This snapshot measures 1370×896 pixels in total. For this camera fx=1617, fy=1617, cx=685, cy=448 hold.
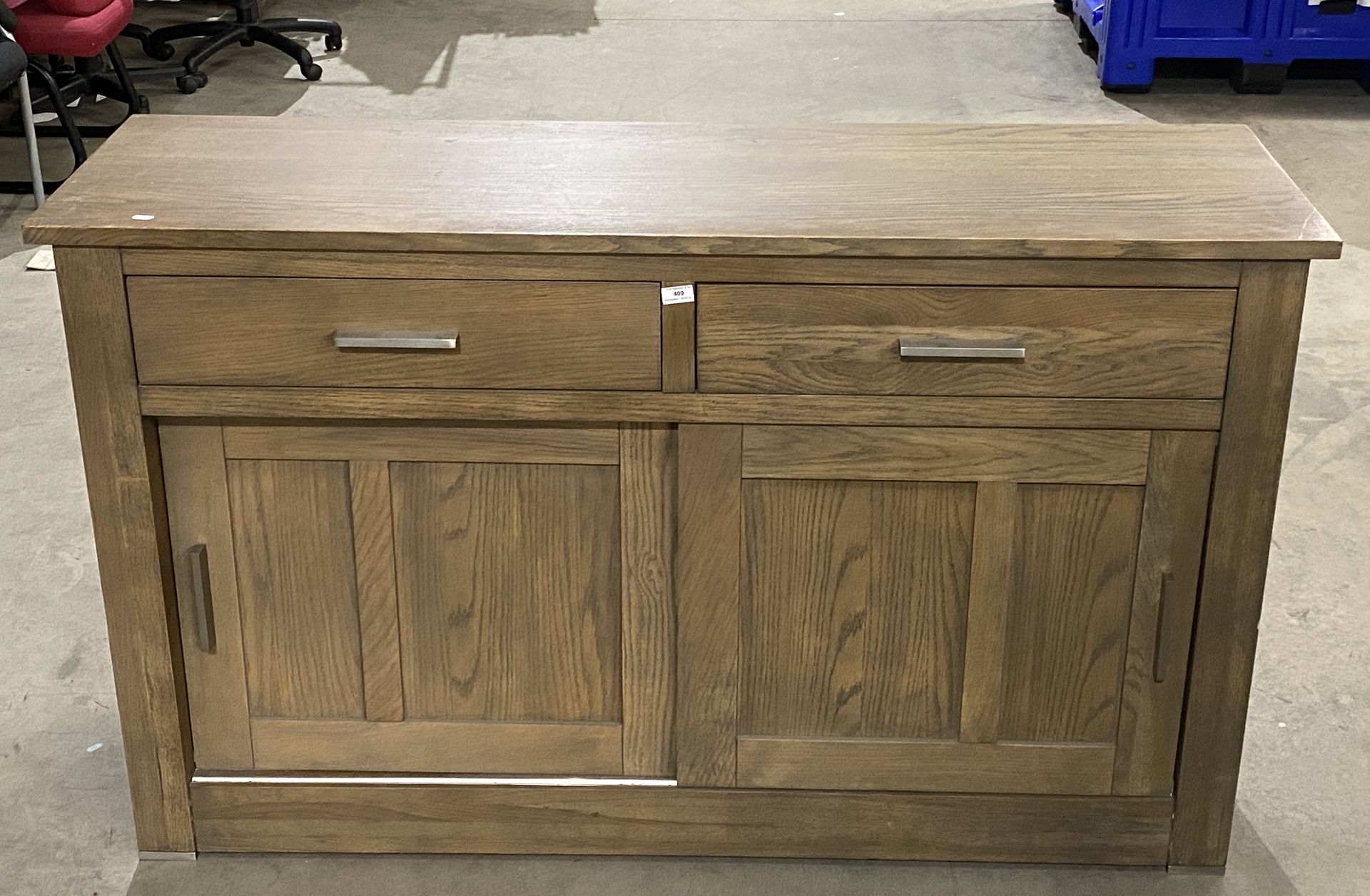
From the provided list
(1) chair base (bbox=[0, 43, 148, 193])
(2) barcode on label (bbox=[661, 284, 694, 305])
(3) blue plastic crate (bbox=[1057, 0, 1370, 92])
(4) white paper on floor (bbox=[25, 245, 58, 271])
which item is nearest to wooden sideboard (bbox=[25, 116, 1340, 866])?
(2) barcode on label (bbox=[661, 284, 694, 305])

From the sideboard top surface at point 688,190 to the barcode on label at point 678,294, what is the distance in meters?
0.05

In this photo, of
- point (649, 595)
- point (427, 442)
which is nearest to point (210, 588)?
point (427, 442)

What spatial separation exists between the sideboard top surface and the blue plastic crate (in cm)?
338

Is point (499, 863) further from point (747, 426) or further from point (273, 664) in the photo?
point (747, 426)

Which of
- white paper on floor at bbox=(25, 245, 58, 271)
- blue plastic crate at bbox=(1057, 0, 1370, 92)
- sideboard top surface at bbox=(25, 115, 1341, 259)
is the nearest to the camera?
sideboard top surface at bbox=(25, 115, 1341, 259)

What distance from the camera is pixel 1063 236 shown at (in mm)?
1926

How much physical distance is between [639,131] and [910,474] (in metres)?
0.69

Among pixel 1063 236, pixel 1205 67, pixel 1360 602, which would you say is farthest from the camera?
pixel 1205 67

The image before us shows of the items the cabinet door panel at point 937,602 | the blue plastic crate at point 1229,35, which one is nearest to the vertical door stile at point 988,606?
the cabinet door panel at point 937,602

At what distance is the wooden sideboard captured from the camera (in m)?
1.97

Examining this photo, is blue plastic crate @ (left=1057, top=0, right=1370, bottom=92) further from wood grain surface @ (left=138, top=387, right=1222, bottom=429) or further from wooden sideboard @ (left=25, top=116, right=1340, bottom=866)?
wood grain surface @ (left=138, top=387, right=1222, bottom=429)

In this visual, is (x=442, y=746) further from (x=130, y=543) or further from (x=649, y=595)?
(x=130, y=543)

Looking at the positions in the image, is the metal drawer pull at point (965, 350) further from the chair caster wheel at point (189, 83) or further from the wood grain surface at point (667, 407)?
the chair caster wheel at point (189, 83)

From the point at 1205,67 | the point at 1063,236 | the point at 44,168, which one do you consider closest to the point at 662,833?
the point at 1063,236
